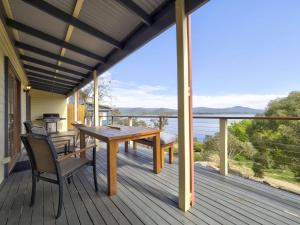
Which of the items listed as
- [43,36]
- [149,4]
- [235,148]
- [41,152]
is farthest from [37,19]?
[235,148]

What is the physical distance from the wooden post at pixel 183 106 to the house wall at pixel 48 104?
9894 millimetres

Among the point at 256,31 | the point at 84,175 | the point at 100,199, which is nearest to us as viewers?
the point at 100,199

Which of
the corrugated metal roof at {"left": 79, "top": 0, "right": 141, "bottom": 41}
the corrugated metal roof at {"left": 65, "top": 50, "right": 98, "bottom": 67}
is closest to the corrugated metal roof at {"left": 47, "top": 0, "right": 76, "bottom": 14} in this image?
the corrugated metal roof at {"left": 79, "top": 0, "right": 141, "bottom": 41}

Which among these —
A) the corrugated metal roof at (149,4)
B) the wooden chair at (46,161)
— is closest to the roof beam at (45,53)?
the wooden chair at (46,161)

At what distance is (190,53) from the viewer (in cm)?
217

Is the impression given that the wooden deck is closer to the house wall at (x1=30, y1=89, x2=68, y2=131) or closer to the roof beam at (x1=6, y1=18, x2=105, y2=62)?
the roof beam at (x1=6, y1=18, x2=105, y2=62)

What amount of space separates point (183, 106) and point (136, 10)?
135 cm

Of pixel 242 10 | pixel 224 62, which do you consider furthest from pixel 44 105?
pixel 224 62

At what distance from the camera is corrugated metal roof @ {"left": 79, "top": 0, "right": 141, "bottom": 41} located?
2.53 metres

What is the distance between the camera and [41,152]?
209cm

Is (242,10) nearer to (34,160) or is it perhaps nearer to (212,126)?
(212,126)

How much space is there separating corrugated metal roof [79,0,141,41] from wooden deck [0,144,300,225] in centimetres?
240

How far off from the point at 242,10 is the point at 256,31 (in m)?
6.15

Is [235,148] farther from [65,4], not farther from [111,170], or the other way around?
[65,4]
